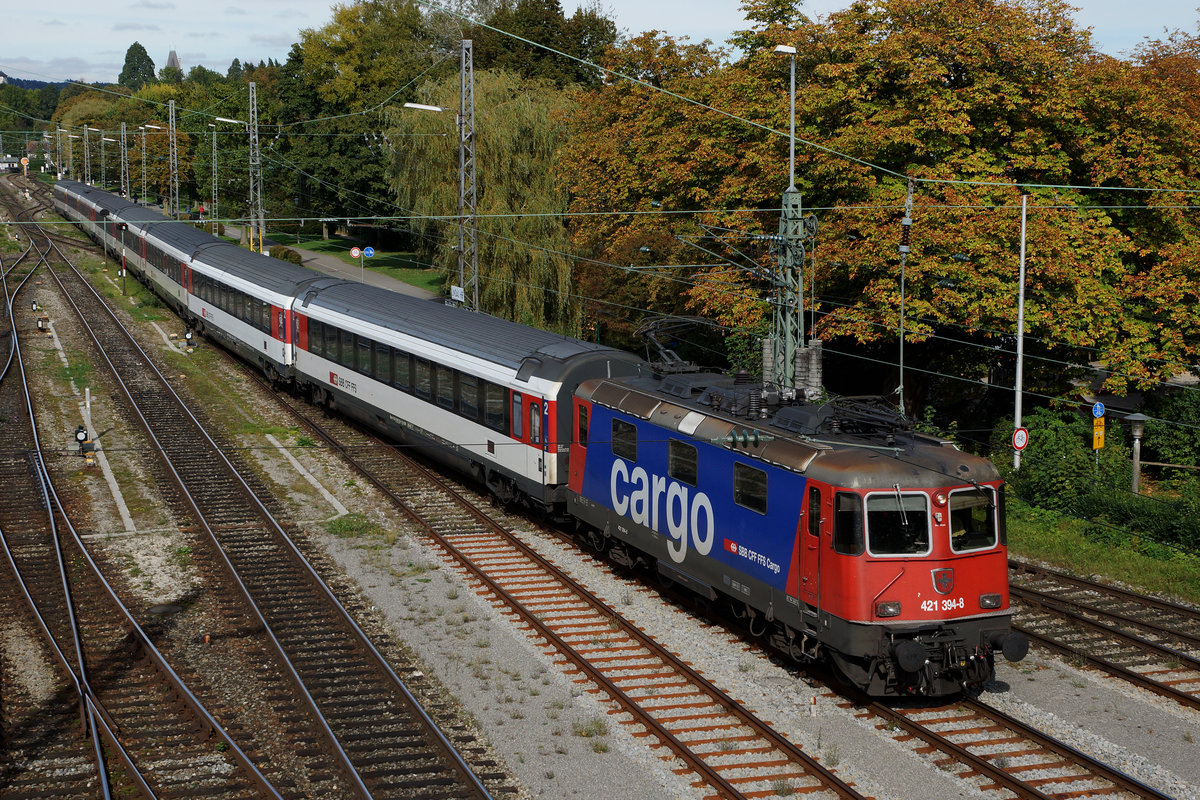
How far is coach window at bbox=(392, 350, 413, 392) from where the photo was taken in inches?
993

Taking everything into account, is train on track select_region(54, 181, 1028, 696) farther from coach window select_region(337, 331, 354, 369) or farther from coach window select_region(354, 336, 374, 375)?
coach window select_region(337, 331, 354, 369)

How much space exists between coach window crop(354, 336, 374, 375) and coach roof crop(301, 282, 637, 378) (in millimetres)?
494

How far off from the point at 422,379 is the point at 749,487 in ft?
37.4

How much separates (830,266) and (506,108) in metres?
19.4

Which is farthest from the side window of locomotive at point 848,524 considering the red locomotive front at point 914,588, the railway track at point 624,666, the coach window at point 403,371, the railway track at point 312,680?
the coach window at point 403,371

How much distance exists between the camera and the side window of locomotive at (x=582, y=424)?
19.5 m

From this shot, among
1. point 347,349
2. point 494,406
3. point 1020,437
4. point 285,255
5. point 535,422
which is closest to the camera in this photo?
point 535,422

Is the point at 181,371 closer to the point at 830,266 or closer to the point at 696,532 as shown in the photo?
the point at 830,266

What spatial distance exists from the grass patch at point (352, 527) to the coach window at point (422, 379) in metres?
3.31

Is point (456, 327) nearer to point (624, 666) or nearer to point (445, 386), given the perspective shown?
point (445, 386)

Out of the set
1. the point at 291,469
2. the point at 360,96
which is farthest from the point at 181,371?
the point at 360,96

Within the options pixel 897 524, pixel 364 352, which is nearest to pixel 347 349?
pixel 364 352

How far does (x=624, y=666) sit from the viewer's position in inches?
604

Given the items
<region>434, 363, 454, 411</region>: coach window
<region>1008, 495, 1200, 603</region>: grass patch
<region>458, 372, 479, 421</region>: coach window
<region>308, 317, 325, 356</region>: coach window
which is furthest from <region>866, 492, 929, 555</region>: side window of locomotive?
<region>308, 317, 325, 356</region>: coach window
